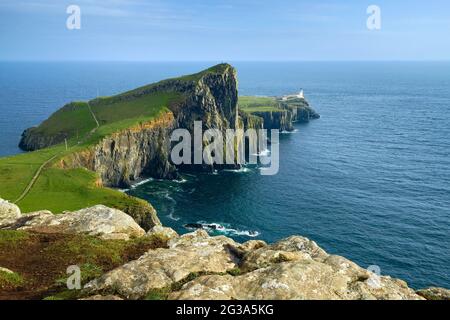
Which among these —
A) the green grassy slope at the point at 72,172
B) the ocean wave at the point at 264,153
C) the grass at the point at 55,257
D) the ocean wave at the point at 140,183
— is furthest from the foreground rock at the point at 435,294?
the ocean wave at the point at 264,153

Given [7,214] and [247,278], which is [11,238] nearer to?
[7,214]

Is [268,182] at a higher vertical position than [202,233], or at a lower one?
lower

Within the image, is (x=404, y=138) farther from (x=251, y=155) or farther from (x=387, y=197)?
(x=387, y=197)

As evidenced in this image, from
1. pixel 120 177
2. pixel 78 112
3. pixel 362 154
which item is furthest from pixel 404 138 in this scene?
pixel 78 112

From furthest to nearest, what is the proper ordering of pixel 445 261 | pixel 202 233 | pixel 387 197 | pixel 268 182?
pixel 268 182 → pixel 387 197 → pixel 445 261 → pixel 202 233

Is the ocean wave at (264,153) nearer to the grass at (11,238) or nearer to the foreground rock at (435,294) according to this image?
the grass at (11,238)
